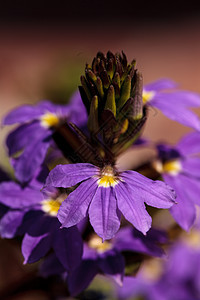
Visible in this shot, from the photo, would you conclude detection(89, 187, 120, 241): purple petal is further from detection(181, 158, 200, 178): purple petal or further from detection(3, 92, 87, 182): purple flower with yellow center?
detection(181, 158, 200, 178): purple petal

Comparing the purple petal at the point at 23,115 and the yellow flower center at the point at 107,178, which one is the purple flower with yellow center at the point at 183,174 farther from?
the purple petal at the point at 23,115

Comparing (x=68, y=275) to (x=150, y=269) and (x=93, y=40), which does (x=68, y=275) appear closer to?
(x=150, y=269)

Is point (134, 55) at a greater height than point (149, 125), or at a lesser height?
greater

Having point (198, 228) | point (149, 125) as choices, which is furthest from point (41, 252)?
point (149, 125)

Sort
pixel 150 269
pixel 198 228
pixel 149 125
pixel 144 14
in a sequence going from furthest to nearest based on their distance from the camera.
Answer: pixel 144 14 < pixel 149 125 < pixel 198 228 < pixel 150 269

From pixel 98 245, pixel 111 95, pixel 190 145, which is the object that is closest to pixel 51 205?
pixel 98 245

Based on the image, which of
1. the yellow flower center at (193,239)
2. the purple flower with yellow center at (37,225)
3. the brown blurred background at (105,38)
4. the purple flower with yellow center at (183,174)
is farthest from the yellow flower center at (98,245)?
the brown blurred background at (105,38)
